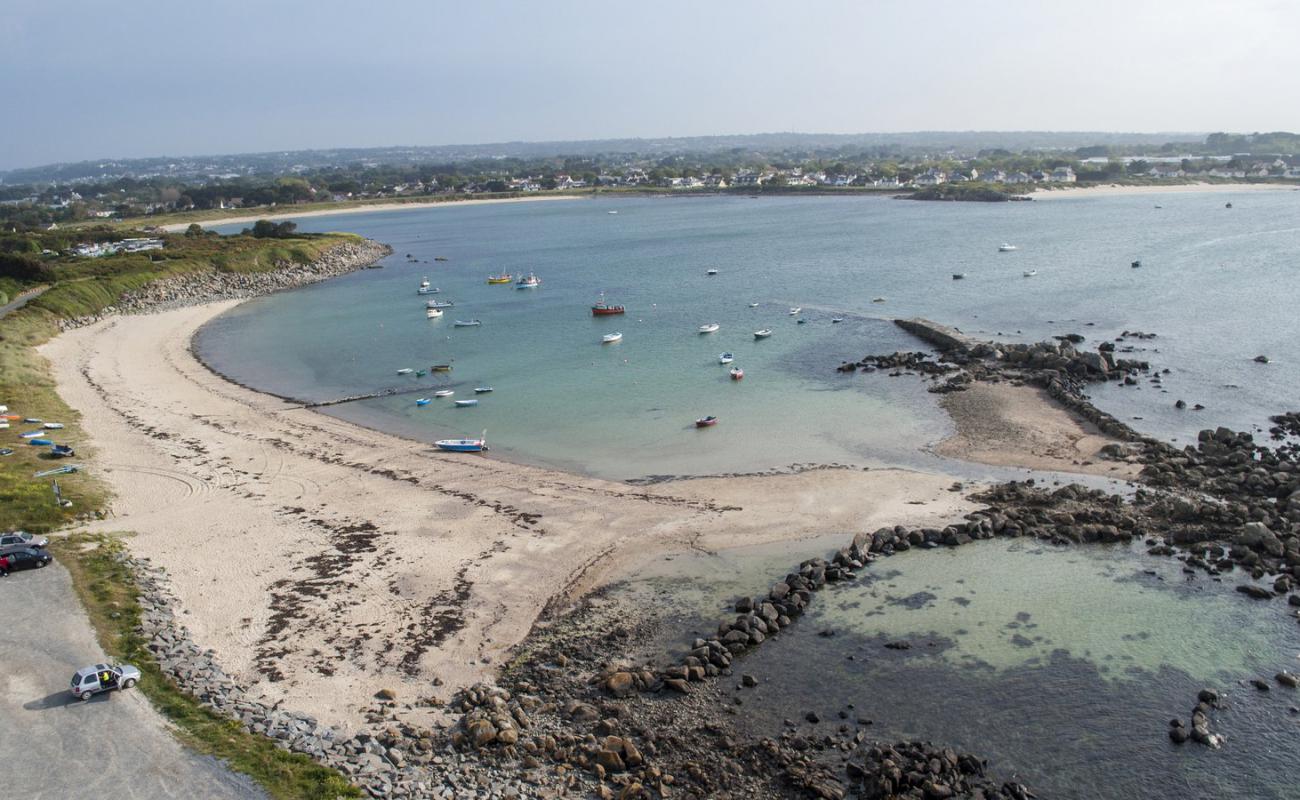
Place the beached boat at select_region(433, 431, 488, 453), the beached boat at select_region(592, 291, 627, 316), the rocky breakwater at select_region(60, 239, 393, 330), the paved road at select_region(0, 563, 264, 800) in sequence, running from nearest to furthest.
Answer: the paved road at select_region(0, 563, 264, 800)
the beached boat at select_region(433, 431, 488, 453)
the beached boat at select_region(592, 291, 627, 316)
the rocky breakwater at select_region(60, 239, 393, 330)

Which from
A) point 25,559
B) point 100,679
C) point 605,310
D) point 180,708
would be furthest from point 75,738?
point 605,310

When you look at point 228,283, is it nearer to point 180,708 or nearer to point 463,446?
point 463,446

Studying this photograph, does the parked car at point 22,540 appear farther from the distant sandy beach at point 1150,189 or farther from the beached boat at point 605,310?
the distant sandy beach at point 1150,189

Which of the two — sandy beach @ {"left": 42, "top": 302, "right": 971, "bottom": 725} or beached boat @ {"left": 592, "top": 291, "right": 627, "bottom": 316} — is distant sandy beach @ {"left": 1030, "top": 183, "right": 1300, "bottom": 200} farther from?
sandy beach @ {"left": 42, "top": 302, "right": 971, "bottom": 725}

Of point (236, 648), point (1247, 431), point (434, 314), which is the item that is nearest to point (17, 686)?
point (236, 648)

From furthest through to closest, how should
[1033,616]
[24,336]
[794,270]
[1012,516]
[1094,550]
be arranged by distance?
[794,270] → [24,336] → [1012,516] → [1094,550] → [1033,616]

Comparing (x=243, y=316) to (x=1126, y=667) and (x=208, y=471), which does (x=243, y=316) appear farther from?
(x=1126, y=667)

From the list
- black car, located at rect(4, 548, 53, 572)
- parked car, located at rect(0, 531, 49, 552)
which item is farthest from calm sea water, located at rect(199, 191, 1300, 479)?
black car, located at rect(4, 548, 53, 572)
